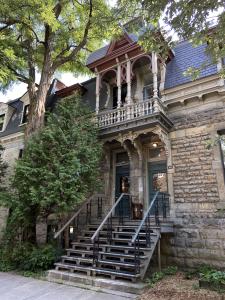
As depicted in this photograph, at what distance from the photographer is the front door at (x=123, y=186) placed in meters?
9.94

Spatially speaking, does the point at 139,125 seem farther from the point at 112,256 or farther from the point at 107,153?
the point at 112,256

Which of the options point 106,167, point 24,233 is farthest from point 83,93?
point 24,233

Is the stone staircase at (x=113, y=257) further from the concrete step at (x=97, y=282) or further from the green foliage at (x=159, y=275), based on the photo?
the green foliage at (x=159, y=275)

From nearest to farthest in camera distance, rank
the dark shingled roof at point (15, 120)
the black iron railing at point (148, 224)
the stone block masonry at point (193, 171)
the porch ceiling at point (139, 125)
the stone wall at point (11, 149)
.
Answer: the black iron railing at point (148, 224), the stone block masonry at point (193, 171), the porch ceiling at point (139, 125), the stone wall at point (11, 149), the dark shingled roof at point (15, 120)

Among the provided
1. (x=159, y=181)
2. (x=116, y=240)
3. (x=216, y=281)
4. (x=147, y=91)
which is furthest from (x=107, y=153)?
(x=216, y=281)

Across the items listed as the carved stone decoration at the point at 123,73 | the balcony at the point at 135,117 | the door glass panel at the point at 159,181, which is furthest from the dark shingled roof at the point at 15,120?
the door glass panel at the point at 159,181

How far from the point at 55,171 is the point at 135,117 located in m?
3.61

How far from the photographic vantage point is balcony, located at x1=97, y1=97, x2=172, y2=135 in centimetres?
876

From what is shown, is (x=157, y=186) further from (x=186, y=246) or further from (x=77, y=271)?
(x=77, y=271)

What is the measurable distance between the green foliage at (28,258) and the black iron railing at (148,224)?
294 cm

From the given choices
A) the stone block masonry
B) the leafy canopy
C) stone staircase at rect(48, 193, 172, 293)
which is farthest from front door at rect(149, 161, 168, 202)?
the leafy canopy

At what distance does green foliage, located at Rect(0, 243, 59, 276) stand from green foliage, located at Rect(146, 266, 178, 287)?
10.8 ft

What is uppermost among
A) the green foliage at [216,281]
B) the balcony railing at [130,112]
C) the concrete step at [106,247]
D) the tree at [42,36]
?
the tree at [42,36]

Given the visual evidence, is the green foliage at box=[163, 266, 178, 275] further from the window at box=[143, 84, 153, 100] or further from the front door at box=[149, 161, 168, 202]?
the window at box=[143, 84, 153, 100]
